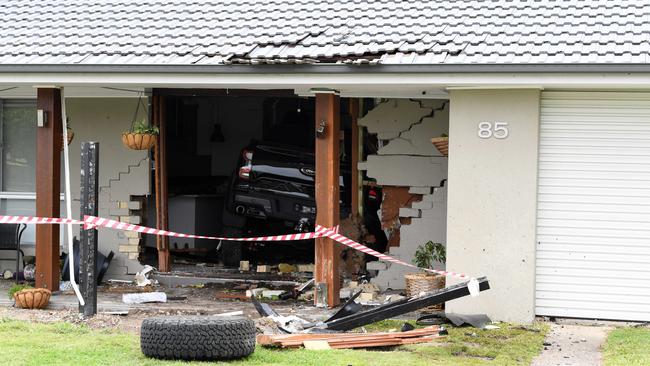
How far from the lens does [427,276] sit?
13188mm

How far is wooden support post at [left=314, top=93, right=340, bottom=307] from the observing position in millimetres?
13008

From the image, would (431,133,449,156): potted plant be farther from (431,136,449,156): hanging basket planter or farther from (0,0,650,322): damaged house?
(0,0,650,322): damaged house

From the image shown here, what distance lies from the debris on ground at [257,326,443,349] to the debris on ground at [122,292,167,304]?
353cm

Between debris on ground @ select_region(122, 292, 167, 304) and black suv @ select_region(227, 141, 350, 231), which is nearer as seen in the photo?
debris on ground @ select_region(122, 292, 167, 304)

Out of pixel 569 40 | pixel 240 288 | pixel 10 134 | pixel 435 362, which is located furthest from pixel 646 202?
pixel 10 134

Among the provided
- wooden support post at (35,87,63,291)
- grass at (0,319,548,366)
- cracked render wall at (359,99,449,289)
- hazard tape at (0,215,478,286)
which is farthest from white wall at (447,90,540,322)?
wooden support post at (35,87,63,291)

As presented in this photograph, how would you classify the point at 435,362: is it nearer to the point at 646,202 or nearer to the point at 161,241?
the point at 646,202

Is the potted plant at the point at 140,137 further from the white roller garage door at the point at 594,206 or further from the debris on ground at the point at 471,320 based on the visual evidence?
the white roller garage door at the point at 594,206

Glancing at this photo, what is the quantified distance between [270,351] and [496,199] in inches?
147

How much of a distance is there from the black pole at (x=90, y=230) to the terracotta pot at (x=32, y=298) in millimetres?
1258

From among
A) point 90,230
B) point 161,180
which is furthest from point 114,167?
point 90,230

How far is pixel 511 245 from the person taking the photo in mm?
12328

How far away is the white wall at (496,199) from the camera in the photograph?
12266 millimetres

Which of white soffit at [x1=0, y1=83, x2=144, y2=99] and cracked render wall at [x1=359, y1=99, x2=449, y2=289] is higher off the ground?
white soffit at [x1=0, y1=83, x2=144, y2=99]
